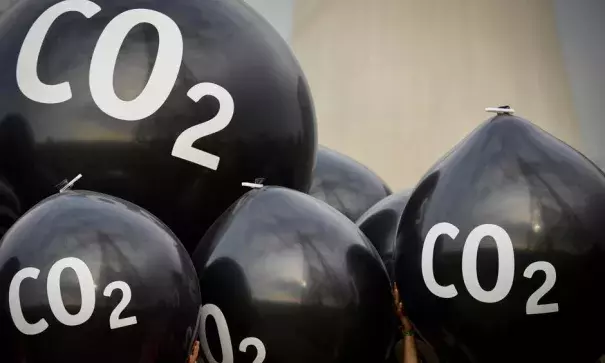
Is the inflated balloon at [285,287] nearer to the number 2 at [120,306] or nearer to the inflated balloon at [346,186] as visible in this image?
the number 2 at [120,306]

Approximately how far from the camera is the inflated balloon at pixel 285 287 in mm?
3453

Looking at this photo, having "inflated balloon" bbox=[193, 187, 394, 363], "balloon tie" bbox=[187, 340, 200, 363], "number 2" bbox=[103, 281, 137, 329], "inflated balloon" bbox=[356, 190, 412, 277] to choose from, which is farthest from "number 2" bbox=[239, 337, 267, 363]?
"inflated balloon" bbox=[356, 190, 412, 277]

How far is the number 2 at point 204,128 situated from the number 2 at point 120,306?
34.5 inches

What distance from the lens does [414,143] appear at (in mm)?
14180

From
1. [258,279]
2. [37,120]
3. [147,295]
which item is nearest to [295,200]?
[258,279]

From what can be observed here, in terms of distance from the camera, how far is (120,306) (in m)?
3.12

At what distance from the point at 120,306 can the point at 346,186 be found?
2.61 meters

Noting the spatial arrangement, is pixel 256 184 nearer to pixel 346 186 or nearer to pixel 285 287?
pixel 285 287

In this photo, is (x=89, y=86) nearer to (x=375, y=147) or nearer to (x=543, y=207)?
(x=543, y=207)

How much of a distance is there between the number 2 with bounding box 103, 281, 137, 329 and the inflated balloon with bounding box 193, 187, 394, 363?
456 mm

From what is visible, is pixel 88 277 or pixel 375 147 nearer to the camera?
pixel 88 277

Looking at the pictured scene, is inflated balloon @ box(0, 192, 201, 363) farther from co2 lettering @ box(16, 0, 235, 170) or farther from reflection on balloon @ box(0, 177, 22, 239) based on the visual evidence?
reflection on balloon @ box(0, 177, 22, 239)

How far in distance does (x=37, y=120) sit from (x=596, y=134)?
11.5 m

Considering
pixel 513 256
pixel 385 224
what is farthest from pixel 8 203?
pixel 513 256
